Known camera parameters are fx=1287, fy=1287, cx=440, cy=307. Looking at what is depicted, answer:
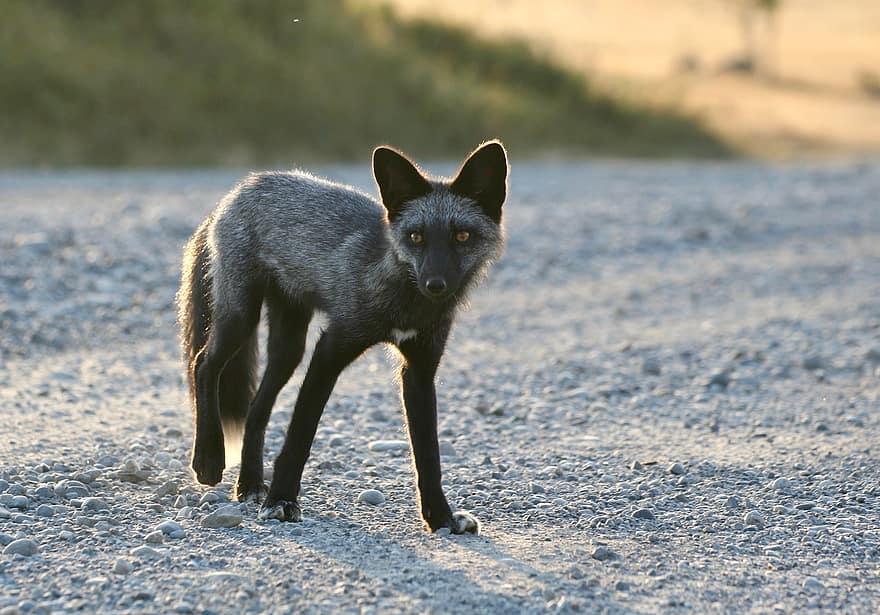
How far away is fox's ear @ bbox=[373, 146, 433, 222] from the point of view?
512cm

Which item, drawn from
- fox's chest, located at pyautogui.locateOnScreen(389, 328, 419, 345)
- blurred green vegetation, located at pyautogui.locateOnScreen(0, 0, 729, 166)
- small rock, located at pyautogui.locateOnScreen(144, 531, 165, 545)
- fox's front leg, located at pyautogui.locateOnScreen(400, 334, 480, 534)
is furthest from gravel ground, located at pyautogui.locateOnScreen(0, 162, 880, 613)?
blurred green vegetation, located at pyautogui.locateOnScreen(0, 0, 729, 166)

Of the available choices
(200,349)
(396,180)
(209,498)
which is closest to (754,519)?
(396,180)

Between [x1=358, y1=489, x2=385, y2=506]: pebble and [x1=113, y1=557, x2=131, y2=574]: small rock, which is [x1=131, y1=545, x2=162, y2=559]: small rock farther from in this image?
[x1=358, y1=489, x2=385, y2=506]: pebble

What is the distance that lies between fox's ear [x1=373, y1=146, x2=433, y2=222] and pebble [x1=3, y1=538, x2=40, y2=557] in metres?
1.83

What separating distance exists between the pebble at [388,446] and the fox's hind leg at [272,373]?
90 cm

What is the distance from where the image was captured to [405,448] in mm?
Result: 6484

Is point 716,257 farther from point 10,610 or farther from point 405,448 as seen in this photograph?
point 10,610

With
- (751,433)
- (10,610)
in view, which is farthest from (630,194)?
(10,610)

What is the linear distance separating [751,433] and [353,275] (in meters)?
2.82

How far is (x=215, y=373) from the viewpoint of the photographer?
563cm

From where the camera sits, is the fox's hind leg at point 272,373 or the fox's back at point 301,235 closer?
the fox's back at point 301,235

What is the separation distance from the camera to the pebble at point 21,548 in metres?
4.59

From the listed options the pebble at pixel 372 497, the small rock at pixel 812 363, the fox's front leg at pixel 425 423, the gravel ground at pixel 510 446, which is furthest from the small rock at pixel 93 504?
the small rock at pixel 812 363

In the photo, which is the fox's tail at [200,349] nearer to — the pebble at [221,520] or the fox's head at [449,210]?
the pebble at [221,520]
